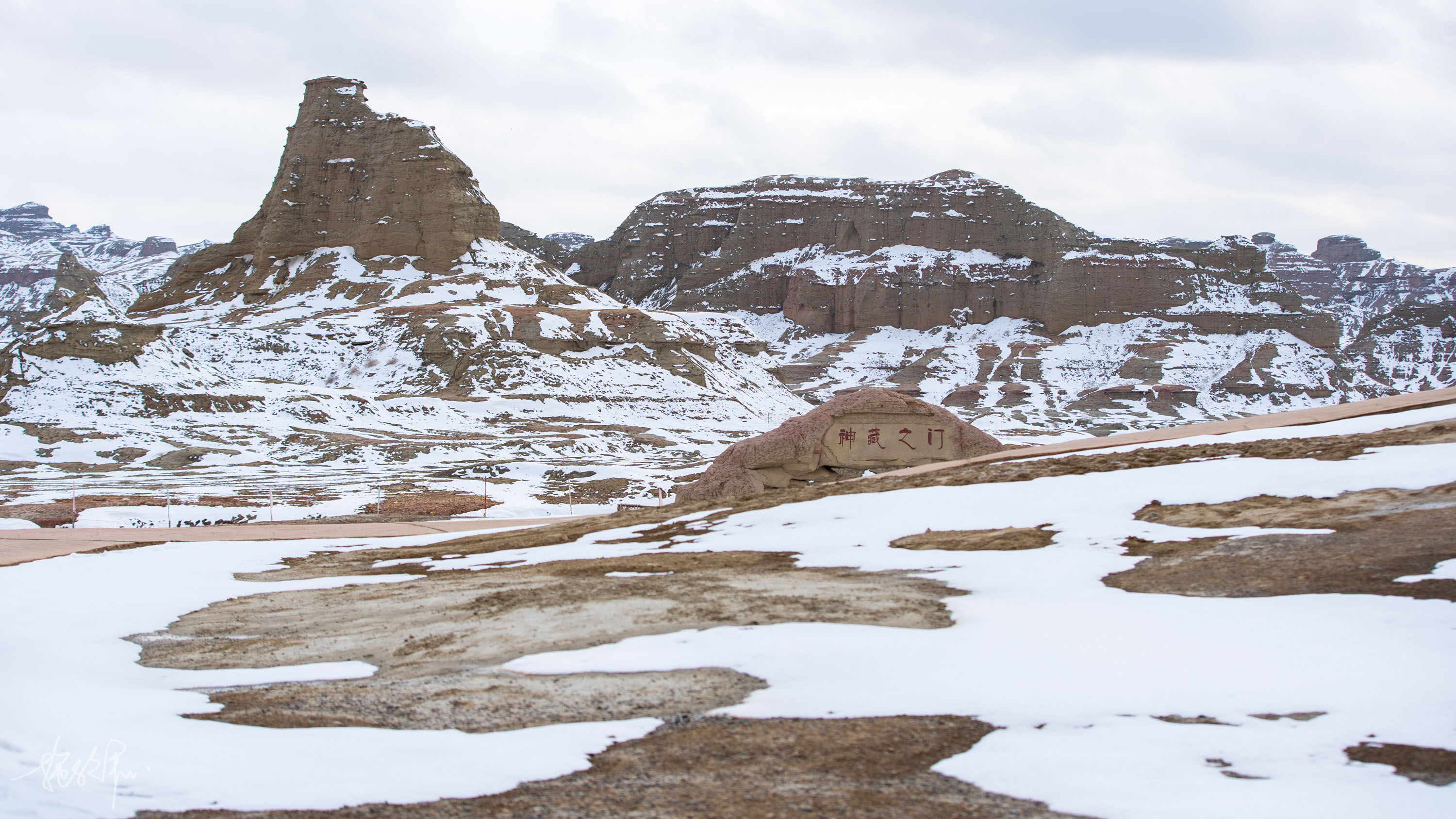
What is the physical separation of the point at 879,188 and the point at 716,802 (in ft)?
639

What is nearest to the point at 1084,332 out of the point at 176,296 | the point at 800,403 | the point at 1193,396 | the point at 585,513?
the point at 1193,396

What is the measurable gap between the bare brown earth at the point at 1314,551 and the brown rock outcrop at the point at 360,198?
116881mm

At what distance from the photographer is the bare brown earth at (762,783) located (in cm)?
447

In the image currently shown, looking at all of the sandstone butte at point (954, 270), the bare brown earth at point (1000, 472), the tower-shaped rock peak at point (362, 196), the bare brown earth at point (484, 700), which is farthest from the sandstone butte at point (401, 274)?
the bare brown earth at point (484, 700)

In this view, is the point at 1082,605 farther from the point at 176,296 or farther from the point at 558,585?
the point at 176,296

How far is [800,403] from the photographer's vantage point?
111 metres

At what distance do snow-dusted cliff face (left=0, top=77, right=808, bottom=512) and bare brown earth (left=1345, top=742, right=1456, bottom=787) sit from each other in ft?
90.8

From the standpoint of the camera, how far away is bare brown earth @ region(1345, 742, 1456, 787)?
14.4ft

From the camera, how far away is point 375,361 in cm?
9556

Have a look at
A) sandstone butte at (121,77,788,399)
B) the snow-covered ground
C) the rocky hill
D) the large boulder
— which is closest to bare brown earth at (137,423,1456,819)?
the snow-covered ground

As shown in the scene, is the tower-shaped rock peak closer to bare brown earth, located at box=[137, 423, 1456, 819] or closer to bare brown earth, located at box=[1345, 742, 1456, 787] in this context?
bare brown earth, located at box=[137, 423, 1456, 819]

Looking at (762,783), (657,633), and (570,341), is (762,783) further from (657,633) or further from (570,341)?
(570,341)

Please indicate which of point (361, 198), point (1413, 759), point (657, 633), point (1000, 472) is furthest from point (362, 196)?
point (1413, 759)

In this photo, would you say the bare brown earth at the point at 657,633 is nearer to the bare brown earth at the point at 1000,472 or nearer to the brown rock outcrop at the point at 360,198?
the bare brown earth at the point at 1000,472
